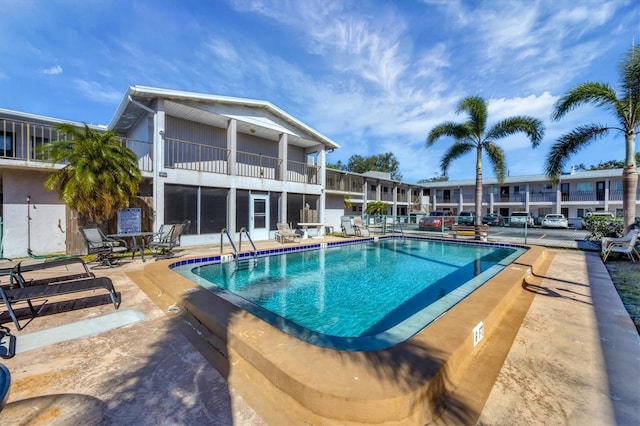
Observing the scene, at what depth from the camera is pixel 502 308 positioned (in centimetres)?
417

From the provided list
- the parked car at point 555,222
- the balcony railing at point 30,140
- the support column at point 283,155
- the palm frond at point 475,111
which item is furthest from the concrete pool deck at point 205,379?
the parked car at point 555,222

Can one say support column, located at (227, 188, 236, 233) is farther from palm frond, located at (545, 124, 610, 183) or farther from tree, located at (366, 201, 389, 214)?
tree, located at (366, 201, 389, 214)

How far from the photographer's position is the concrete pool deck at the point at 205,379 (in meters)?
2.04

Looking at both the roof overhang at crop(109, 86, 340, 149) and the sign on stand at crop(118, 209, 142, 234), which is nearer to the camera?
the sign on stand at crop(118, 209, 142, 234)

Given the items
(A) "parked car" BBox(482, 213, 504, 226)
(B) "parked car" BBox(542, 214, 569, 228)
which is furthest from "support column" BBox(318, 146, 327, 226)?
(B) "parked car" BBox(542, 214, 569, 228)

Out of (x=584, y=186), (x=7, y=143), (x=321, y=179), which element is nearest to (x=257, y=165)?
(x=321, y=179)

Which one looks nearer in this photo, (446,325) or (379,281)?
(446,325)

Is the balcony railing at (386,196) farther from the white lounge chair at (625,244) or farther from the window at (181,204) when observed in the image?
the window at (181,204)

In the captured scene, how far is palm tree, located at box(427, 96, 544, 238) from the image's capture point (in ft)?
43.3

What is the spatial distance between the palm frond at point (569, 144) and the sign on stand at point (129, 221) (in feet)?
54.6

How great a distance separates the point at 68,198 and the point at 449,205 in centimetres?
3890

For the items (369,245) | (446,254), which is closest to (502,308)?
(446,254)

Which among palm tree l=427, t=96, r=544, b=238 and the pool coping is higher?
palm tree l=427, t=96, r=544, b=238

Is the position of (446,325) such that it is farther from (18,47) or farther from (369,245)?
(18,47)
